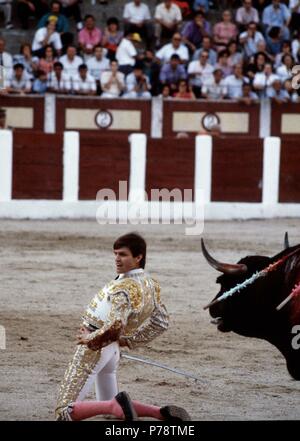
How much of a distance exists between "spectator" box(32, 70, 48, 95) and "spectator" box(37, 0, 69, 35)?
0.69 metres

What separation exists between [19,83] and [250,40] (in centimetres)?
298

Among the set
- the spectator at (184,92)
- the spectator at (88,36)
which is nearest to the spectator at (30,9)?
the spectator at (88,36)

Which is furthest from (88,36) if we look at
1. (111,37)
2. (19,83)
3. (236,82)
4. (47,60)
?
(236,82)

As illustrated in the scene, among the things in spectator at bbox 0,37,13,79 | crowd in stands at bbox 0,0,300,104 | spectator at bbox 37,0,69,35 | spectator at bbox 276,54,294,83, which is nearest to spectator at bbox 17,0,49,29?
crowd in stands at bbox 0,0,300,104

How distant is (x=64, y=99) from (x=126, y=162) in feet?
8.05

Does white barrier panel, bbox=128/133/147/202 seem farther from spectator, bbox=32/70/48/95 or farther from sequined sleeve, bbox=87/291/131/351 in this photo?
sequined sleeve, bbox=87/291/131/351

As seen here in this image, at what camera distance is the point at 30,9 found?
16500mm

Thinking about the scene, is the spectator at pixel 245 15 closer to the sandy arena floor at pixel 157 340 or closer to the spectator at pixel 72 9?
the spectator at pixel 72 9

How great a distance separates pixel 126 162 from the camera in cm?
1392

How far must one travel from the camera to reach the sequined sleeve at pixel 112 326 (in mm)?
4773

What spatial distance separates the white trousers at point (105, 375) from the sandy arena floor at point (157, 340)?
0.31m

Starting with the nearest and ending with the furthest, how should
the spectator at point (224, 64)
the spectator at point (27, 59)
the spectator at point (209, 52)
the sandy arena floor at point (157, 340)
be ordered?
the sandy arena floor at point (157, 340), the spectator at point (27, 59), the spectator at point (224, 64), the spectator at point (209, 52)
